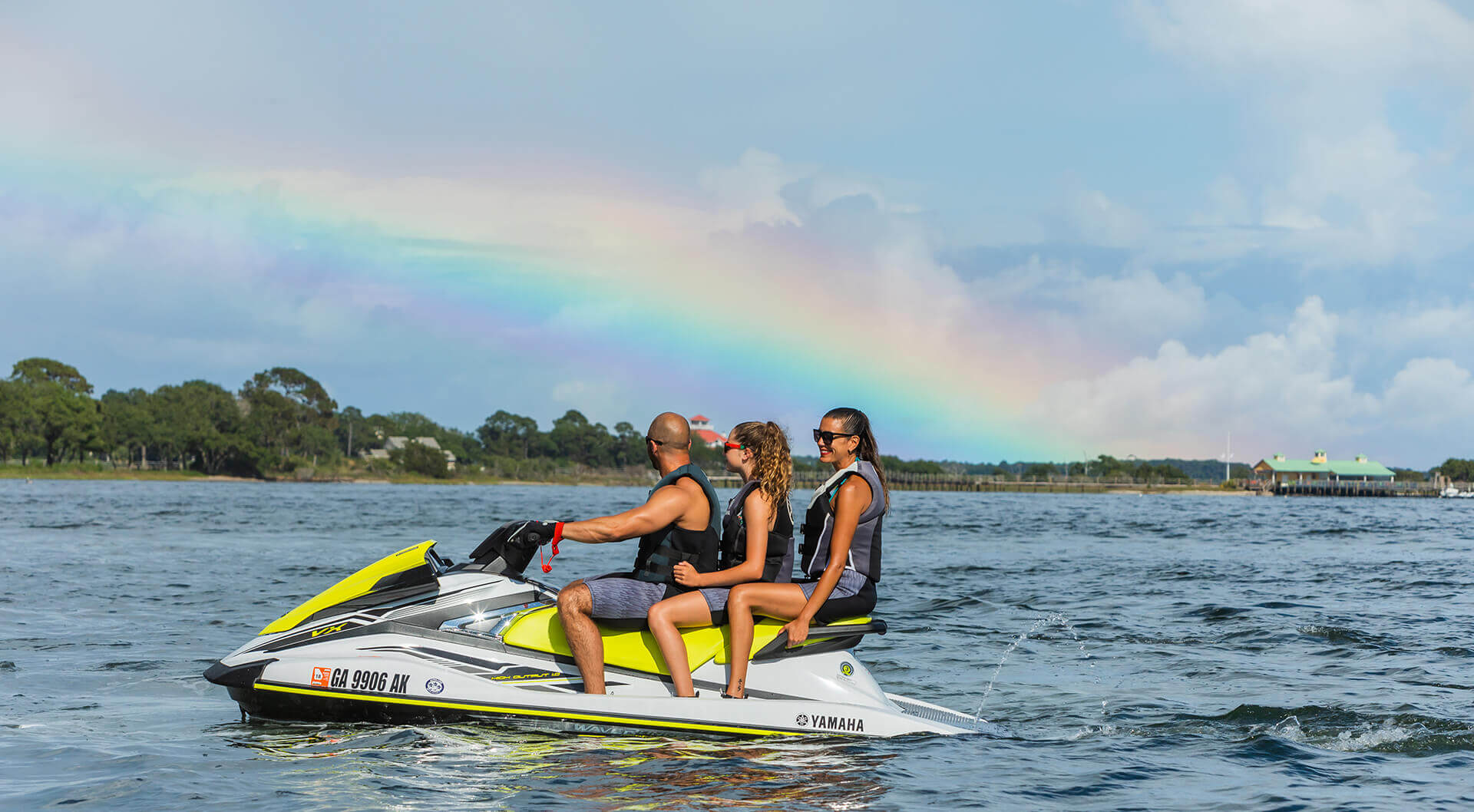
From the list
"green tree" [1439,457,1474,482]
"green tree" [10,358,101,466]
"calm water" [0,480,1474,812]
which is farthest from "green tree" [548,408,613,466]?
"calm water" [0,480,1474,812]

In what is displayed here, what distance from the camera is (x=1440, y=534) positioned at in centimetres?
4000

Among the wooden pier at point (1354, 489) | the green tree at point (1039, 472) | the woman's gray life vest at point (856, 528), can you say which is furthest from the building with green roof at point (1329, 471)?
the woman's gray life vest at point (856, 528)

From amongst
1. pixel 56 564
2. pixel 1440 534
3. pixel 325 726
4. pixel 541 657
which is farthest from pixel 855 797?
pixel 1440 534

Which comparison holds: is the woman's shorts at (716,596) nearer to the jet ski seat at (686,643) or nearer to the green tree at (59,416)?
the jet ski seat at (686,643)

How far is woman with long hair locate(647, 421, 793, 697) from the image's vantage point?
6566mm

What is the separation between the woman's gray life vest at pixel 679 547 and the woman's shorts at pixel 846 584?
615mm

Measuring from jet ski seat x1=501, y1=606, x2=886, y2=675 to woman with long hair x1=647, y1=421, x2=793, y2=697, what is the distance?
0.37ft

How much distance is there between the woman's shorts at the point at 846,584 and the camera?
687 cm

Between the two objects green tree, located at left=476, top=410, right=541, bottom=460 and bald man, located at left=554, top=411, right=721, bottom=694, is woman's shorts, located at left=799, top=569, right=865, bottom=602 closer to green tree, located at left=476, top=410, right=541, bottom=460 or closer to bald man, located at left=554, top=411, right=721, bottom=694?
bald man, located at left=554, top=411, right=721, bottom=694

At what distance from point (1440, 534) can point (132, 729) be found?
43.9 meters

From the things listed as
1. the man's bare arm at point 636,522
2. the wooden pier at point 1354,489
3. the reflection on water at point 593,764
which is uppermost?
the man's bare arm at point 636,522

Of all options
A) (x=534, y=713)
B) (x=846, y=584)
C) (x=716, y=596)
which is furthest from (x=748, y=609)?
(x=534, y=713)

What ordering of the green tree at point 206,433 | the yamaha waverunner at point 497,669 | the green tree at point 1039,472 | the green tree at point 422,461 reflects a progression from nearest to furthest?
the yamaha waverunner at point 497,669, the green tree at point 206,433, the green tree at point 422,461, the green tree at point 1039,472

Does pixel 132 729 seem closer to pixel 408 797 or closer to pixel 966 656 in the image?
pixel 408 797
